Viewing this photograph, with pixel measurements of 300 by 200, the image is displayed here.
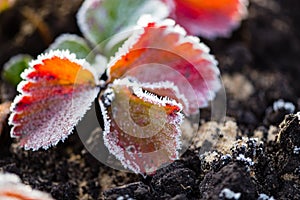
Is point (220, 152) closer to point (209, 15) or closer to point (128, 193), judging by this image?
point (128, 193)

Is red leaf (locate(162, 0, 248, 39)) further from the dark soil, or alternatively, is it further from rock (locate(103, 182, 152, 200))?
rock (locate(103, 182, 152, 200))

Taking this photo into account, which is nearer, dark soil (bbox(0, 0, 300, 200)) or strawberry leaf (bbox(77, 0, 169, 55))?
dark soil (bbox(0, 0, 300, 200))

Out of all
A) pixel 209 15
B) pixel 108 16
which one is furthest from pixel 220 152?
pixel 209 15

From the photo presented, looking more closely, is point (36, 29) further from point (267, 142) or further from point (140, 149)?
point (267, 142)

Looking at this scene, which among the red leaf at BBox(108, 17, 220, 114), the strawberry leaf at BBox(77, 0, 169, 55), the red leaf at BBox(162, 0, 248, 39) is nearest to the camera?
the red leaf at BBox(108, 17, 220, 114)

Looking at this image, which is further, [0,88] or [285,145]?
[0,88]

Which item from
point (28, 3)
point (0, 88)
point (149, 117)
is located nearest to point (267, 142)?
point (149, 117)

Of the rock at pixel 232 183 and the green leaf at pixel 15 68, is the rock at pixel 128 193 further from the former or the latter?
the green leaf at pixel 15 68

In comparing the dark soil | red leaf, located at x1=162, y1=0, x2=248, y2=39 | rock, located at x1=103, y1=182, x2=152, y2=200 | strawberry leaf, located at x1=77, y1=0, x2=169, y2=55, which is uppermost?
strawberry leaf, located at x1=77, y1=0, x2=169, y2=55

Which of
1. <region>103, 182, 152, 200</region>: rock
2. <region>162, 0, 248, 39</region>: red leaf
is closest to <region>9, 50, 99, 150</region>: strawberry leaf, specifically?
<region>103, 182, 152, 200</region>: rock
